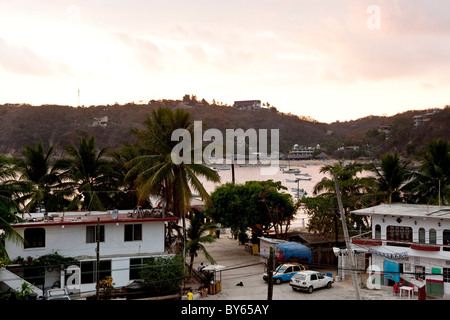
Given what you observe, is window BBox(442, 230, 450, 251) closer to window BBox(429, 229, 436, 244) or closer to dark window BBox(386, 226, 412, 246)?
window BBox(429, 229, 436, 244)

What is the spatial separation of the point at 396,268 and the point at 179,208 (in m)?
12.7

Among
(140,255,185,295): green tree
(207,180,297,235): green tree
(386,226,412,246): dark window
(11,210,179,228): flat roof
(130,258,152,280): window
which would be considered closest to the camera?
(140,255,185,295): green tree

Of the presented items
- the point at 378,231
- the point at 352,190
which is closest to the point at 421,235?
the point at 378,231

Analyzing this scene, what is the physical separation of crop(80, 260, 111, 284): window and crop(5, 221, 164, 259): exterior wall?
0.44m

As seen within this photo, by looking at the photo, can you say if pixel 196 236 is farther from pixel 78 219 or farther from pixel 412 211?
pixel 412 211

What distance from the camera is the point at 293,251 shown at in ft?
82.5

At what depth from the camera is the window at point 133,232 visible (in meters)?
21.2

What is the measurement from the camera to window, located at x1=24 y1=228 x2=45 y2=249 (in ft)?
64.4

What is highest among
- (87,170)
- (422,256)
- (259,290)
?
(87,170)

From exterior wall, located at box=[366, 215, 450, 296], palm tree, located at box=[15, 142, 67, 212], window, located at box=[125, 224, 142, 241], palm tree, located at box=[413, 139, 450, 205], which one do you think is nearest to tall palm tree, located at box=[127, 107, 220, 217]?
window, located at box=[125, 224, 142, 241]

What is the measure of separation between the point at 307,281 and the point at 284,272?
7.80ft

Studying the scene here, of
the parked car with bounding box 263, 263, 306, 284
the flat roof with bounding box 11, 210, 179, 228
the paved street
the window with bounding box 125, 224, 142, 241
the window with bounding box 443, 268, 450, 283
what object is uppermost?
the flat roof with bounding box 11, 210, 179, 228

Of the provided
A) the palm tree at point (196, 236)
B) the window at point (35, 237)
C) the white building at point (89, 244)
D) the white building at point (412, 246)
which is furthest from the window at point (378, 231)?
the window at point (35, 237)
